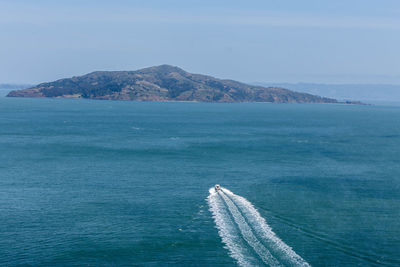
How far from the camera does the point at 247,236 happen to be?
1934 inches

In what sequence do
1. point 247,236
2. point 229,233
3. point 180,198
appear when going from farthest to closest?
point 180,198 → point 229,233 → point 247,236

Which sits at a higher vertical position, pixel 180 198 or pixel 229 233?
pixel 180 198

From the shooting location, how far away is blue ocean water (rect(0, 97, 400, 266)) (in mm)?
45562

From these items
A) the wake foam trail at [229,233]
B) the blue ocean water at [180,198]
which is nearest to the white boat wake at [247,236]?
the wake foam trail at [229,233]

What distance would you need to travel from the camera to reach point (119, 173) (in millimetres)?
79250

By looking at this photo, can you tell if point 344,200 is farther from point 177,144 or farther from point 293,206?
point 177,144

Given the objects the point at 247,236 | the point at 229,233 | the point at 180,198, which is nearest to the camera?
the point at 247,236

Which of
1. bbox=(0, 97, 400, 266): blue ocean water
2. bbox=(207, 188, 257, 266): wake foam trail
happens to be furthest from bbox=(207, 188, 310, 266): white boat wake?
bbox=(0, 97, 400, 266): blue ocean water

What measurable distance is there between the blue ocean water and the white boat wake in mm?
839

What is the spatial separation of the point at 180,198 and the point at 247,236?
16.4 m

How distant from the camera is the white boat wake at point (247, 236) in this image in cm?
4359

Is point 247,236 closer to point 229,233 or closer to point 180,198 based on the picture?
point 229,233

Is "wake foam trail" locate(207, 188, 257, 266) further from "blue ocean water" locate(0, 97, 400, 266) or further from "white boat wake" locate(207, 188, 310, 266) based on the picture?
"blue ocean water" locate(0, 97, 400, 266)

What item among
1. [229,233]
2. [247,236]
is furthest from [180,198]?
[247,236]
